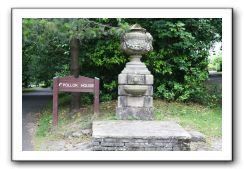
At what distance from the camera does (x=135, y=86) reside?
345 inches

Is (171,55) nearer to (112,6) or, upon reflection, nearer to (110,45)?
(110,45)

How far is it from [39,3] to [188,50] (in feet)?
16.6

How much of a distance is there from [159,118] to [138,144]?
2.11 m

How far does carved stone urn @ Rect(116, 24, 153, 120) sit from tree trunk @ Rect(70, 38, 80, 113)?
1376 mm

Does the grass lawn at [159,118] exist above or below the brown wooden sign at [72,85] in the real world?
below

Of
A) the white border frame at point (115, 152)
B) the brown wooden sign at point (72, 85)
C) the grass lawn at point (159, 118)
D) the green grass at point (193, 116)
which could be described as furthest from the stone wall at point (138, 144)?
the brown wooden sign at point (72, 85)

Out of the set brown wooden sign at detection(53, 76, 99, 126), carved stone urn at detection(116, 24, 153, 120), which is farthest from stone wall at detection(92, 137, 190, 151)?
brown wooden sign at detection(53, 76, 99, 126)

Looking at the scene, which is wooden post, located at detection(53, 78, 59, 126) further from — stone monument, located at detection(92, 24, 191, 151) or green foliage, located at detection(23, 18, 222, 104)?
green foliage, located at detection(23, 18, 222, 104)

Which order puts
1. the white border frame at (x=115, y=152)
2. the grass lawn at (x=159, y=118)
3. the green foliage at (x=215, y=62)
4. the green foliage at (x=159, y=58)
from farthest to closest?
the green foliage at (x=159, y=58) → the green foliage at (x=215, y=62) → the grass lawn at (x=159, y=118) → the white border frame at (x=115, y=152)

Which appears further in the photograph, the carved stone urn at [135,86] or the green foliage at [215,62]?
the green foliage at [215,62]

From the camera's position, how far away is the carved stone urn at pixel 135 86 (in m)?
8.79

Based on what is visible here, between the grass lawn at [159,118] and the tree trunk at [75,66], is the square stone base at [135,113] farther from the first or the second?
the tree trunk at [75,66]

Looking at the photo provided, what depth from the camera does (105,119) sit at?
880cm

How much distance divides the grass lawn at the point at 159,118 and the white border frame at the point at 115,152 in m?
1.06
